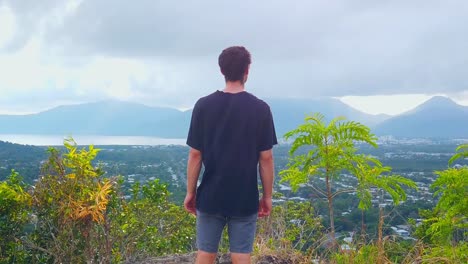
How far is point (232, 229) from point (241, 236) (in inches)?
2.6

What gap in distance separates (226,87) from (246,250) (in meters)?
0.97

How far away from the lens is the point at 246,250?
288 centimetres

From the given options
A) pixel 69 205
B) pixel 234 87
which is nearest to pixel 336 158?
pixel 234 87

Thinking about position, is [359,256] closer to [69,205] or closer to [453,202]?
[453,202]

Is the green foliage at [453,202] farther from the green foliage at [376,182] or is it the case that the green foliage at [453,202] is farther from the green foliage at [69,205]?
the green foliage at [69,205]

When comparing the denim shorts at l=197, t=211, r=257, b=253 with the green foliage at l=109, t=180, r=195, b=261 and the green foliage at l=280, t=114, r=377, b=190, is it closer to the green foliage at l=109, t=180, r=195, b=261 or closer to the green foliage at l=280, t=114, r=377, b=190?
the green foliage at l=280, t=114, r=377, b=190

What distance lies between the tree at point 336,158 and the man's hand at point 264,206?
954 millimetres

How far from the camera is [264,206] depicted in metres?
2.97

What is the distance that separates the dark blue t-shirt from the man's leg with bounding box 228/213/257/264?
75 mm

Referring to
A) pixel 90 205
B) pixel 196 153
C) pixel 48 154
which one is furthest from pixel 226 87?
pixel 48 154

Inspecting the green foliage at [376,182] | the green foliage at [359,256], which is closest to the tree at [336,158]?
the green foliage at [376,182]

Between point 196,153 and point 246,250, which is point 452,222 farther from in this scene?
point 196,153

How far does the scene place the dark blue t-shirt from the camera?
9.02ft

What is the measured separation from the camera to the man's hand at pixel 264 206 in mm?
2940
